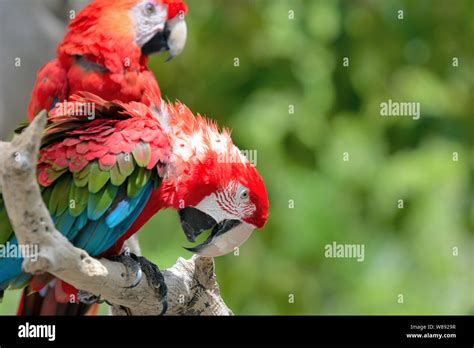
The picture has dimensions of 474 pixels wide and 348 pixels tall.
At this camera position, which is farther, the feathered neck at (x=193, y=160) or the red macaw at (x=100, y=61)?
the red macaw at (x=100, y=61)

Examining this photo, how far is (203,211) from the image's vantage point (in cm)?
207

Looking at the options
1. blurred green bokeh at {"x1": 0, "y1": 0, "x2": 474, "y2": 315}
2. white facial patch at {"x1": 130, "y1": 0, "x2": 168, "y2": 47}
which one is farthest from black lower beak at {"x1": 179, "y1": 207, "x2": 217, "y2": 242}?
blurred green bokeh at {"x1": 0, "y1": 0, "x2": 474, "y2": 315}

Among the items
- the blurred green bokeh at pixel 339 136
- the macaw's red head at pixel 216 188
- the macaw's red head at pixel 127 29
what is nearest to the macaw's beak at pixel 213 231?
the macaw's red head at pixel 216 188

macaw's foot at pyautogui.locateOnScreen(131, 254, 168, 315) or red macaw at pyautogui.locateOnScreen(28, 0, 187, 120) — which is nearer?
macaw's foot at pyautogui.locateOnScreen(131, 254, 168, 315)

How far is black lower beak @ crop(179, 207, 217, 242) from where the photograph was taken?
2076mm

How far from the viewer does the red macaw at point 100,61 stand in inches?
94.2

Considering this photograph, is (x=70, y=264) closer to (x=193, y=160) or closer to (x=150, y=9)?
(x=193, y=160)

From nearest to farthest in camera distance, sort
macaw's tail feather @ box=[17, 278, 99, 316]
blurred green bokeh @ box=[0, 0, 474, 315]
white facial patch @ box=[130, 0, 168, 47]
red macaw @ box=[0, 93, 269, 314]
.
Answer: red macaw @ box=[0, 93, 269, 314] → macaw's tail feather @ box=[17, 278, 99, 316] → white facial patch @ box=[130, 0, 168, 47] → blurred green bokeh @ box=[0, 0, 474, 315]

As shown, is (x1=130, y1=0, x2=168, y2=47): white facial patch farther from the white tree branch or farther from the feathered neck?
the white tree branch

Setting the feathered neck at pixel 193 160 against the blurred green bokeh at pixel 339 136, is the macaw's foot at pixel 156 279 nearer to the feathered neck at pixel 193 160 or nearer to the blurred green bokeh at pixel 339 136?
the feathered neck at pixel 193 160

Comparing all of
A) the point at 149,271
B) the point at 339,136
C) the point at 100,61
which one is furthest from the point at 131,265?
the point at 339,136

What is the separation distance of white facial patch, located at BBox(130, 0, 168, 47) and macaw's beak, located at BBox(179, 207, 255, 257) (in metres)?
0.76
